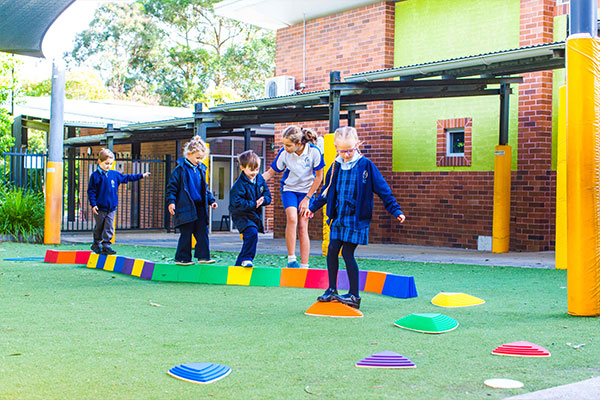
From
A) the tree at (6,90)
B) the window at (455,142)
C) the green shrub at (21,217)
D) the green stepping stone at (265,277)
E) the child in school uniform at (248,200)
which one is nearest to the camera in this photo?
the green stepping stone at (265,277)

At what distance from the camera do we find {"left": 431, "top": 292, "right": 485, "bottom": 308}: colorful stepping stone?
6.50m

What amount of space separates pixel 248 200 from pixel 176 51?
119 feet

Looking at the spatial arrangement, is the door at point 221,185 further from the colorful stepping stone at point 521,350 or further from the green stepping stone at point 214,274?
the colorful stepping stone at point 521,350

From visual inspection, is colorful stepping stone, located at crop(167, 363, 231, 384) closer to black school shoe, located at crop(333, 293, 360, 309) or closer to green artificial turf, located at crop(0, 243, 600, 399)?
green artificial turf, located at crop(0, 243, 600, 399)

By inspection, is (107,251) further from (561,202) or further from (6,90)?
(6,90)

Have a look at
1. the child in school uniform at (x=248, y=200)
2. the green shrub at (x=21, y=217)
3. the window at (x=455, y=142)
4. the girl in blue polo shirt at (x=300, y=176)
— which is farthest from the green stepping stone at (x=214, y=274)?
the green shrub at (x=21, y=217)

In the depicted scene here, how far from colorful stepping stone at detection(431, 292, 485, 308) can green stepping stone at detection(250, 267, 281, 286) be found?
198cm

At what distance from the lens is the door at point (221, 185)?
2336 centimetres

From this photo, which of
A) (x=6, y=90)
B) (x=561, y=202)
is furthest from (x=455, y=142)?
(x=6, y=90)

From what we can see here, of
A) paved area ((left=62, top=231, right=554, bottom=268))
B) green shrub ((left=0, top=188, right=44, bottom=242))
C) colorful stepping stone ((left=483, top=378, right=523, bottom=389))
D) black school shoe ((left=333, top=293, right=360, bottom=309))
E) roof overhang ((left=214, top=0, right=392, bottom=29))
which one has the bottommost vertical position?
paved area ((left=62, top=231, right=554, bottom=268))

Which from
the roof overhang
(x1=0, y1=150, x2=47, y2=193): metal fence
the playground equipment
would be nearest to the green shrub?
(x1=0, y1=150, x2=47, y2=193): metal fence

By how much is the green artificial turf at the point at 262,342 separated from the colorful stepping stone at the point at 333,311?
0.37ft

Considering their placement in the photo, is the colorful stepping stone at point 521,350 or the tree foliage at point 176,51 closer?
the colorful stepping stone at point 521,350

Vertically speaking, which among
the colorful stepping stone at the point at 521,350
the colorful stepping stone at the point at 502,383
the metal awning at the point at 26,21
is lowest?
the colorful stepping stone at the point at 502,383
